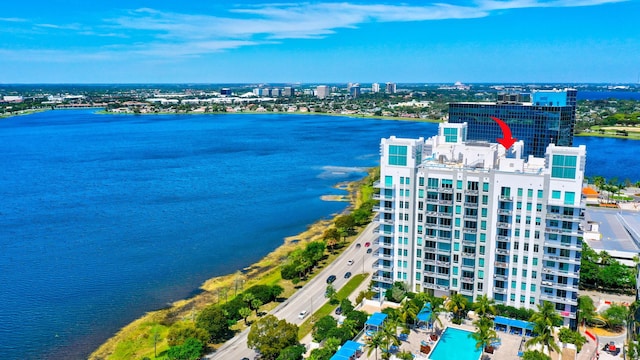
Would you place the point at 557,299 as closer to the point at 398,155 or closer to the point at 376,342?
the point at 376,342

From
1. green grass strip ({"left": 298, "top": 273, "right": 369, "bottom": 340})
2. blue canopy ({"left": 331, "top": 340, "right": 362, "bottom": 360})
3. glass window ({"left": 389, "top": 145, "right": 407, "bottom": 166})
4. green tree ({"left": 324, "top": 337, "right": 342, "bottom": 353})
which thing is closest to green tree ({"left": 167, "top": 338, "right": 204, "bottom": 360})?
green grass strip ({"left": 298, "top": 273, "right": 369, "bottom": 340})

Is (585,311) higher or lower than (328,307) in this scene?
higher

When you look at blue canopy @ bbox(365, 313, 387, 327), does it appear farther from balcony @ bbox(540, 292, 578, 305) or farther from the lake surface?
the lake surface

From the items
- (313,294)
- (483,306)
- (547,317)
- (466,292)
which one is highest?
(547,317)

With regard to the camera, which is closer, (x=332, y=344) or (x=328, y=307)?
(x=332, y=344)

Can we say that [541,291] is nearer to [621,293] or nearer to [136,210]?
[621,293]

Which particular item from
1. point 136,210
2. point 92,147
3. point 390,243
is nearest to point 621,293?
point 390,243

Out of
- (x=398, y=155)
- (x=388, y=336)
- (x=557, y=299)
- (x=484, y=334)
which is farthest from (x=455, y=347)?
(x=398, y=155)
